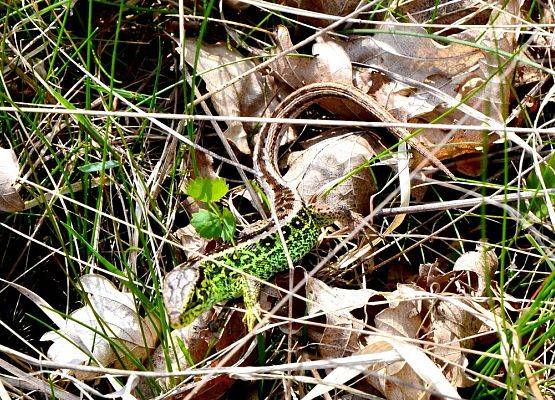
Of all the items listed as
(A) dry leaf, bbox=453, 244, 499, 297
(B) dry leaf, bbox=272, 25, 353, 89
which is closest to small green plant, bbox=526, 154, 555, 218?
(A) dry leaf, bbox=453, 244, 499, 297

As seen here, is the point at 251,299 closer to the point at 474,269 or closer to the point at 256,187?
the point at 256,187

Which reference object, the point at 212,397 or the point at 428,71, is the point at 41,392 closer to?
the point at 212,397

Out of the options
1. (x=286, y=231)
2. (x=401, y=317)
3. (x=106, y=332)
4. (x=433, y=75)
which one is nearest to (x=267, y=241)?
(x=286, y=231)

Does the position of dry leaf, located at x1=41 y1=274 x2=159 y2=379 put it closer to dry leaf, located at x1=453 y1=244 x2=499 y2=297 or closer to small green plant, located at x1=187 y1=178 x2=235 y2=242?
small green plant, located at x1=187 y1=178 x2=235 y2=242

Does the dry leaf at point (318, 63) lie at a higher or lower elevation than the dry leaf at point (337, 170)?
higher

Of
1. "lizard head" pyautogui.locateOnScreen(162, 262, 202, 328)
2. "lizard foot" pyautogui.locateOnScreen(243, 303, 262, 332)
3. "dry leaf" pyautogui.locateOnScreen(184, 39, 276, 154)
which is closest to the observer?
"lizard head" pyautogui.locateOnScreen(162, 262, 202, 328)

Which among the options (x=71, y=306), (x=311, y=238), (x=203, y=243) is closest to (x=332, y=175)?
(x=311, y=238)

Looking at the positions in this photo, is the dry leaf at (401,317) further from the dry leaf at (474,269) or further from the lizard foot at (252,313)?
the lizard foot at (252,313)

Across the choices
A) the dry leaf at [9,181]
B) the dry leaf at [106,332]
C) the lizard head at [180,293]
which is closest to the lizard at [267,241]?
the lizard head at [180,293]

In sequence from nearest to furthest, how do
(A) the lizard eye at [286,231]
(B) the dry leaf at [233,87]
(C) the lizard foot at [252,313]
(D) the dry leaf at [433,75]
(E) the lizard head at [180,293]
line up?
(E) the lizard head at [180,293]
(C) the lizard foot at [252,313]
(A) the lizard eye at [286,231]
(D) the dry leaf at [433,75]
(B) the dry leaf at [233,87]
